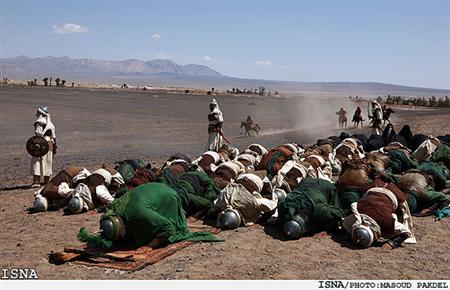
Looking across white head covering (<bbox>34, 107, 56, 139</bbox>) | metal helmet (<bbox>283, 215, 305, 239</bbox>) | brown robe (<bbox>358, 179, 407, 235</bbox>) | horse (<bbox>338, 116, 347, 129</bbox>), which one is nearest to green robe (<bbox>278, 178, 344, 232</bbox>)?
metal helmet (<bbox>283, 215, 305, 239</bbox>)

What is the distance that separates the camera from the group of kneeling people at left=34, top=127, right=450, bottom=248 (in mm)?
7707

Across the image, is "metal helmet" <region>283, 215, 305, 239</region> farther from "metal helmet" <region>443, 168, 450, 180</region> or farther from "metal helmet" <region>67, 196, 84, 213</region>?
"metal helmet" <region>443, 168, 450, 180</region>

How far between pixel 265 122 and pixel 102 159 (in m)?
20.3

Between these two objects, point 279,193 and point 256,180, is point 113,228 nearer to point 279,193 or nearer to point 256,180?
point 256,180

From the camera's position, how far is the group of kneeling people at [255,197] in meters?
7.71

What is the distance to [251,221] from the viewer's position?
9188 millimetres

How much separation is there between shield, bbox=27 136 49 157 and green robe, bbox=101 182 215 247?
16.8 ft

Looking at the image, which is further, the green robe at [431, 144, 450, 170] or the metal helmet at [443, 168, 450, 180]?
the green robe at [431, 144, 450, 170]

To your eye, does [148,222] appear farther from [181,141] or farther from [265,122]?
[265,122]

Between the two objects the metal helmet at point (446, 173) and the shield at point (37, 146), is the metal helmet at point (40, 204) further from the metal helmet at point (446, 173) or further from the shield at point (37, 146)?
the metal helmet at point (446, 173)

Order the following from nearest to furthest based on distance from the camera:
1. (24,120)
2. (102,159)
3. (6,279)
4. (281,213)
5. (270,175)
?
(6,279) < (281,213) < (270,175) < (102,159) < (24,120)

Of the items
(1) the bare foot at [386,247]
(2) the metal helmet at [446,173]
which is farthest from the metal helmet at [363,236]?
(2) the metal helmet at [446,173]

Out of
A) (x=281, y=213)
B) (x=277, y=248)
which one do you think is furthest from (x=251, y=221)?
(x=277, y=248)

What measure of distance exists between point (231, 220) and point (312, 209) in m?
1.33
